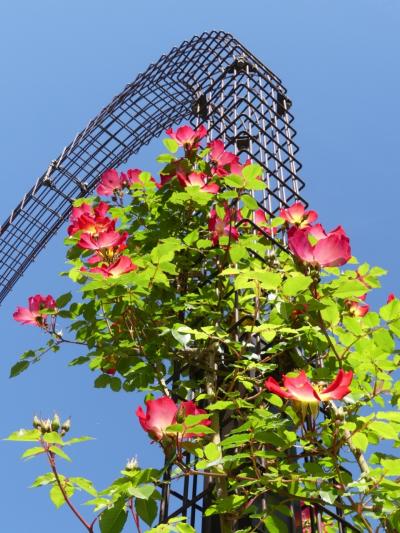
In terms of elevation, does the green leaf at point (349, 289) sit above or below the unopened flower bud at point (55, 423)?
above

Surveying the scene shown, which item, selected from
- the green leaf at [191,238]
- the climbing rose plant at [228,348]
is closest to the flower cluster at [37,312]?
the climbing rose plant at [228,348]

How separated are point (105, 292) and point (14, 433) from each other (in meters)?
0.43

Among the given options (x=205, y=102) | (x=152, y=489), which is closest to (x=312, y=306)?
(x=152, y=489)

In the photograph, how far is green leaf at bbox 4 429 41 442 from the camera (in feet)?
3.67

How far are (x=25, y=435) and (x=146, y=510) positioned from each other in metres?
0.27

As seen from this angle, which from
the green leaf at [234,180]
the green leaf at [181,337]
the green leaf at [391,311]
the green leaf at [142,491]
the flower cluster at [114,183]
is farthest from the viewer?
the flower cluster at [114,183]

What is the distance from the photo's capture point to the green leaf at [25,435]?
1119 millimetres

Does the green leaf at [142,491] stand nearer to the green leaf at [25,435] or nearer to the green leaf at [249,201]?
the green leaf at [25,435]

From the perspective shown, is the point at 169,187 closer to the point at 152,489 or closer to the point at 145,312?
the point at 145,312

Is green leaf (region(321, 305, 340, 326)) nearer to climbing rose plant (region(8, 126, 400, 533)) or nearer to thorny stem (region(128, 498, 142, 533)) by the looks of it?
climbing rose plant (region(8, 126, 400, 533))

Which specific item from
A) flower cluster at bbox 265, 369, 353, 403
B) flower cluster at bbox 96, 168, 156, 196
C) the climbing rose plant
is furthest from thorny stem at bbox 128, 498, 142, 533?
flower cluster at bbox 96, 168, 156, 196

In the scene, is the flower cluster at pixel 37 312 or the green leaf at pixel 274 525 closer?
the green leaf at pixel 274 525

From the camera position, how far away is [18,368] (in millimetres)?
1692

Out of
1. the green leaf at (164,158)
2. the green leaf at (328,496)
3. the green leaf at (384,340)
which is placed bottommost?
the green leaf at (328,496)
